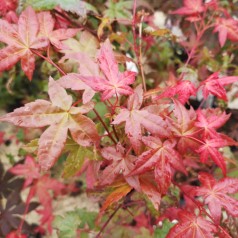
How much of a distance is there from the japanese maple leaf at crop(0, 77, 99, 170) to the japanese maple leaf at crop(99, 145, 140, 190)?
3.2 inches

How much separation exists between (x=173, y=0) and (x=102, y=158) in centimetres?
83

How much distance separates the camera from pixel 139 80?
1.47 m

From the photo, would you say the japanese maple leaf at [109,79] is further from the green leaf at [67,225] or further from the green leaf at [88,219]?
the green leaf at [88,219]

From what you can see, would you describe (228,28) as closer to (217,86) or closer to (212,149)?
(217,86)

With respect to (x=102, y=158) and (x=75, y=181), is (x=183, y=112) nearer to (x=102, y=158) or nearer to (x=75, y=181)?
(x=102, y=158)

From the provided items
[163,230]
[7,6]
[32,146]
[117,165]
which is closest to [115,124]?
[117,165]

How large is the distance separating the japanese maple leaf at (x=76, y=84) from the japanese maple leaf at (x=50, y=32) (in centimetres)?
19

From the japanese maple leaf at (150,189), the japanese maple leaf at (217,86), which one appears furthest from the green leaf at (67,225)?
the japanese maple leaf at (217,86)

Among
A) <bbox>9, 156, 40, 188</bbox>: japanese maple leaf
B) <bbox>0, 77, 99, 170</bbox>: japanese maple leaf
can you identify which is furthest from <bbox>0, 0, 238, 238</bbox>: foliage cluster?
<bbox>9, 156, 40, 188</bbox>: japanese maple leaf

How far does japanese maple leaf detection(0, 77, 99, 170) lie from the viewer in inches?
33.4

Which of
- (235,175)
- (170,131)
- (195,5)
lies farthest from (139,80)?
(170,131)

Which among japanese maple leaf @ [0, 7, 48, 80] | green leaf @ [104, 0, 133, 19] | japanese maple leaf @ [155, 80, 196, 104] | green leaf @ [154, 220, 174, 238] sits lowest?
green leaf @ [154, 220, 174, 238]

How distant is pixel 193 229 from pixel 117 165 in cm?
25

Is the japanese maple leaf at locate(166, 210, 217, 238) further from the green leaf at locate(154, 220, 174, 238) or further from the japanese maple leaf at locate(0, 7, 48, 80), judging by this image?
the japanese maple leaf at locate(0, 7, 48, 80)
